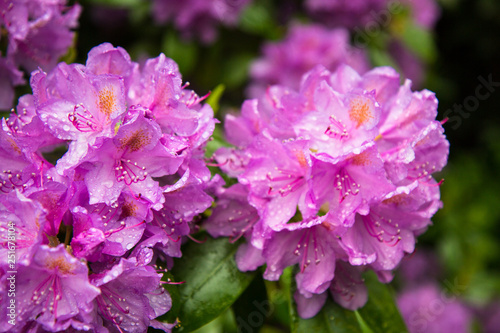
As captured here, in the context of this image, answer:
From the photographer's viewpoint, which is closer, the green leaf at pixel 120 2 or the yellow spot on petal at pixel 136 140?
the yellow spot on petal at pixel 136 140

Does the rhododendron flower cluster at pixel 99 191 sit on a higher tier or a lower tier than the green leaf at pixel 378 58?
higher

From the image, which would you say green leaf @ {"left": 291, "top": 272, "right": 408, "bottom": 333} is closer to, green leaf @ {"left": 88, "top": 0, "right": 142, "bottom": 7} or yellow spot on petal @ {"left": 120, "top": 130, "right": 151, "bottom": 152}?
yellow spot on petal @ {"left": 120, "top": 130, "right": 151, "bottom": 152}

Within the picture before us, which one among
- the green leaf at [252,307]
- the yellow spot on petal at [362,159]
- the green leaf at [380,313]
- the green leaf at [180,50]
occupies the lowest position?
the green leaf at [180,50]

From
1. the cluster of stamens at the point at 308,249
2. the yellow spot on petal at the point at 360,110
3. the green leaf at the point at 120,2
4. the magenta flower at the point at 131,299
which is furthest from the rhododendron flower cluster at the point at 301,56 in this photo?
the magenta flower at the point at 131,299

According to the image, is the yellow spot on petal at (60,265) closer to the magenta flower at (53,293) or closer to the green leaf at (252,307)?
the magenta flower at (53,293)

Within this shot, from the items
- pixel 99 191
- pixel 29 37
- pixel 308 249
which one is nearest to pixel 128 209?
pixel 99 191

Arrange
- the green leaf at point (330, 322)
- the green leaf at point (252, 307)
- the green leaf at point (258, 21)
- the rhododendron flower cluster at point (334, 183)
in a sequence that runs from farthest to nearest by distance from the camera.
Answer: the green leaf at point (258, 21) → the green leaf at point (252, 307) → the green leaf at point (330, 322) → the rhododendron flower cluster at point (334, 183)

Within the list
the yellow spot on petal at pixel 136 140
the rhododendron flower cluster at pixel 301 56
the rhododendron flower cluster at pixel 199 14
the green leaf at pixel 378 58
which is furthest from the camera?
the green leaf at pixel 378 58
